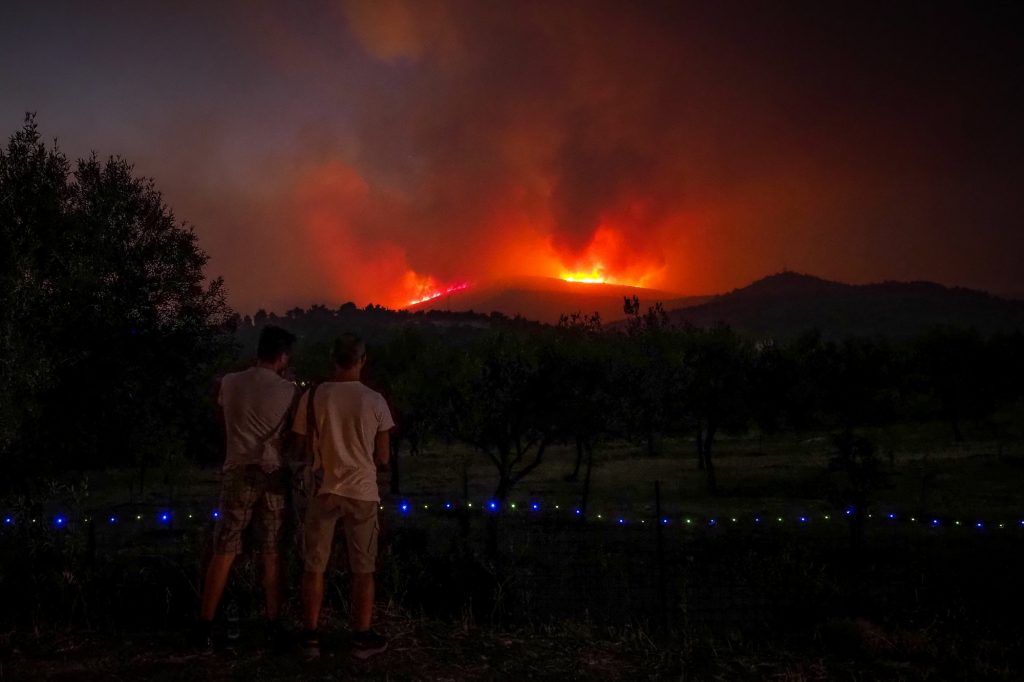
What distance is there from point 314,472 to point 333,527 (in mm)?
392

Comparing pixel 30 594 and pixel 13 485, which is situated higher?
pixel 13 485

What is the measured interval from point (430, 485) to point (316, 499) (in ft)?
99.6

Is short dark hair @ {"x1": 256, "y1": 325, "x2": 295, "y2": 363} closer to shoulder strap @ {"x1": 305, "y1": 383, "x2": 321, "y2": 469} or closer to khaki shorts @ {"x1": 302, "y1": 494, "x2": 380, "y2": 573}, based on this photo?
shoulder strap @ {"x1": 305, "y1": 383, "x2": 321, "y2": 469}

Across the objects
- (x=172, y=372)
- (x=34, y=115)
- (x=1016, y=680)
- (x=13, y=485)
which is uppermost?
(x=34, y=115)

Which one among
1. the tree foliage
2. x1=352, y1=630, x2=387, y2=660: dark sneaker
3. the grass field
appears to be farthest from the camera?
the tree foliage

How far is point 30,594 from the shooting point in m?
6.93

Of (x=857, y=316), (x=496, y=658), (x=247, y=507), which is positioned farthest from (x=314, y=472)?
(x=857, y=316)

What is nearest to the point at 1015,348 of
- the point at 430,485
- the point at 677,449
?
the point at 677,449

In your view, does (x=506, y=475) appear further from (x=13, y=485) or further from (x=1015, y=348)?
(x=1015, y=348)

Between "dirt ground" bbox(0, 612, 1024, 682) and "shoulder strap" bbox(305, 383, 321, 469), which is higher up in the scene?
"shoulder strap" bbox(305, 383, 321, 469)

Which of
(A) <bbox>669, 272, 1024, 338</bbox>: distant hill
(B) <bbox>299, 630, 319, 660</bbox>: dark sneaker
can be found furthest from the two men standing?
(A) <bbox>669, 272, 1024, 338</bbox>: distant hill

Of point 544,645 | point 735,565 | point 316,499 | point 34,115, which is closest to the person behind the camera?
point 316,499

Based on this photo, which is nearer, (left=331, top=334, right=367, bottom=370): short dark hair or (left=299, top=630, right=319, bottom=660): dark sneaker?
(left=299, top=630, right=319, bottom=660): dark sneaker

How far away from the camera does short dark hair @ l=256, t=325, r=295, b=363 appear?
5547 millimetres
